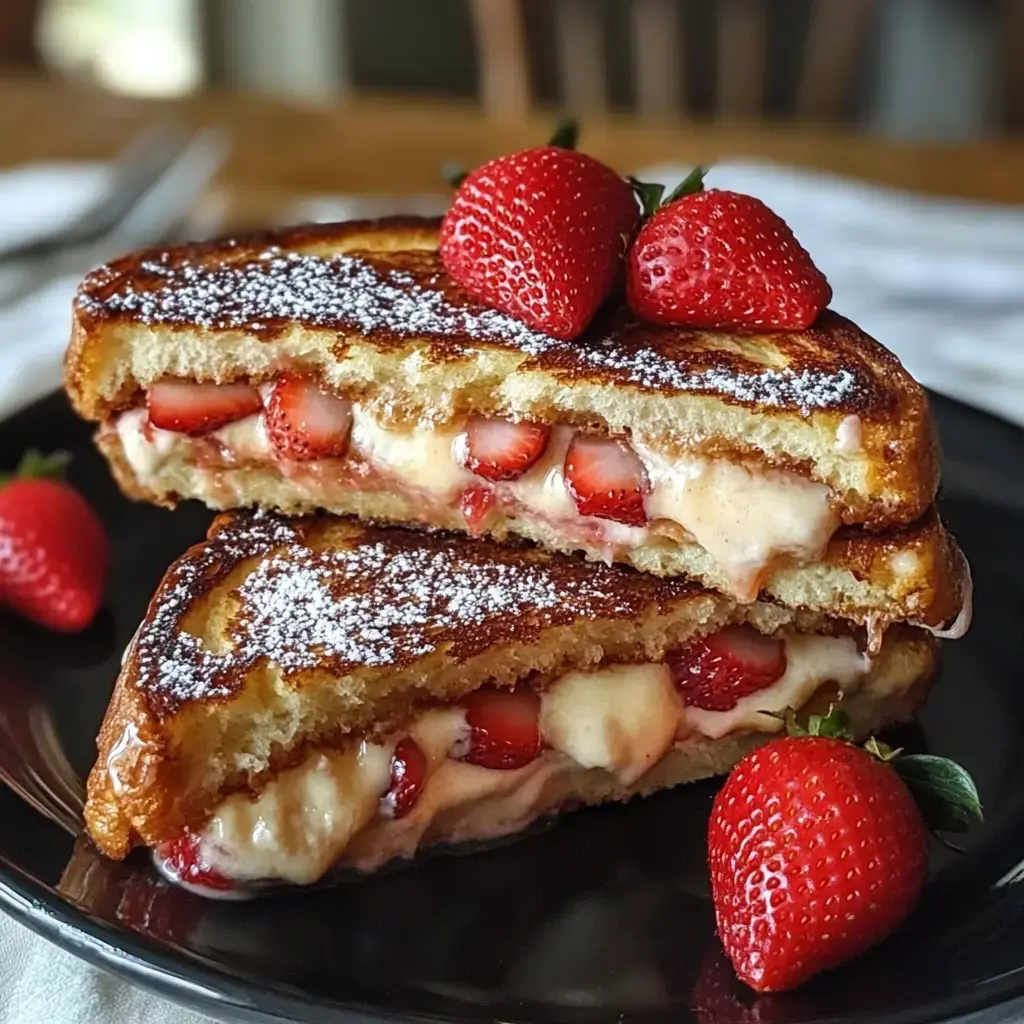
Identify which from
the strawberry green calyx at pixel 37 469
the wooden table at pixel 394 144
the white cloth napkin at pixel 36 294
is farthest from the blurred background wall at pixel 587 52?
the strawberry green calyx at pixel 37 469

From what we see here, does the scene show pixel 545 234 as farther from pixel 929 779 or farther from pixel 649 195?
pixel 929 779

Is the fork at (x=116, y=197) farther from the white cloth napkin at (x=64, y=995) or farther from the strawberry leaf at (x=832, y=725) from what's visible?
the strawberry leaf at (x=832, y=725)

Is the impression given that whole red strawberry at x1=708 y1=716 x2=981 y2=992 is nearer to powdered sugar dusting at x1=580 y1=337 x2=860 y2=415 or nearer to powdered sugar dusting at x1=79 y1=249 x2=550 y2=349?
powdered sugar dusting at x1=580 y1=337 x2=860 y2=415

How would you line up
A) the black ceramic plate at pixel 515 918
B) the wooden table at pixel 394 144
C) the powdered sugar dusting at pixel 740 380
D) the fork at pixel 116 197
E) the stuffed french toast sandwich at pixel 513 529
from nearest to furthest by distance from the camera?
the black ceramic plate at pixel 515 918, the stuffed french toast sandwich at pixel 513 529, the powdered sugar dusting at pixel 740 380, the fork at pixel 116 197, the wooden table at pixel 394 144

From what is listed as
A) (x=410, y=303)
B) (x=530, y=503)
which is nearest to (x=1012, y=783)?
(x=530, y=503)

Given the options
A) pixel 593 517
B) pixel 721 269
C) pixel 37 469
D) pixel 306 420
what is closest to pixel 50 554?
pixel 37 469
